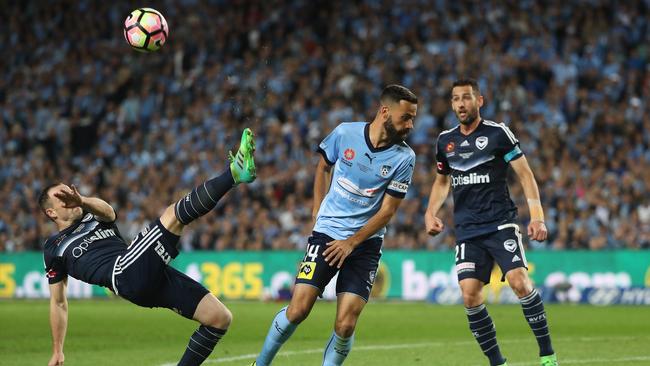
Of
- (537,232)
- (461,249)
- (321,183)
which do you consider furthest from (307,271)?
(537,232)

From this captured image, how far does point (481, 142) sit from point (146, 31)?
5.32m

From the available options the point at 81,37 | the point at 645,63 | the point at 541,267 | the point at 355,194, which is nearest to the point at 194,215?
the point at 355,194

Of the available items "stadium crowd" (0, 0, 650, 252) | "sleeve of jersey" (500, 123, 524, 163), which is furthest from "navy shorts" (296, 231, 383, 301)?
"stadium crowd" (0, 0, 650, 252)

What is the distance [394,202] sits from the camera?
8789mm

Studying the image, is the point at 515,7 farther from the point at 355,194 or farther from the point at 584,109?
the point at 355,194

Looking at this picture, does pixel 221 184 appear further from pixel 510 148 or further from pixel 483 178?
pixel 510 148

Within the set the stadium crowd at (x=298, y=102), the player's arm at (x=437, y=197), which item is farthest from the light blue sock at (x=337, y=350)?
the stadium crowd at (x=298, y=102)

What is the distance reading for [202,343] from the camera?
343 inches

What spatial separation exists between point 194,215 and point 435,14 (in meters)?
21.5

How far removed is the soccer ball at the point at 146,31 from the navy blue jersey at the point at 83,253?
452 cm

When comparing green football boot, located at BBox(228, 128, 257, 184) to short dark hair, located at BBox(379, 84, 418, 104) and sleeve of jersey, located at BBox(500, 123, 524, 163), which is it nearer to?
short dark hair, located at BBox(379, 84, 418, 104)

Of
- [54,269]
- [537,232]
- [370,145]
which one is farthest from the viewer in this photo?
[537,232]

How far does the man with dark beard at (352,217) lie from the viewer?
28.4ft

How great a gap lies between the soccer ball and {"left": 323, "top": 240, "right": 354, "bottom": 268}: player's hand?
219 inches
